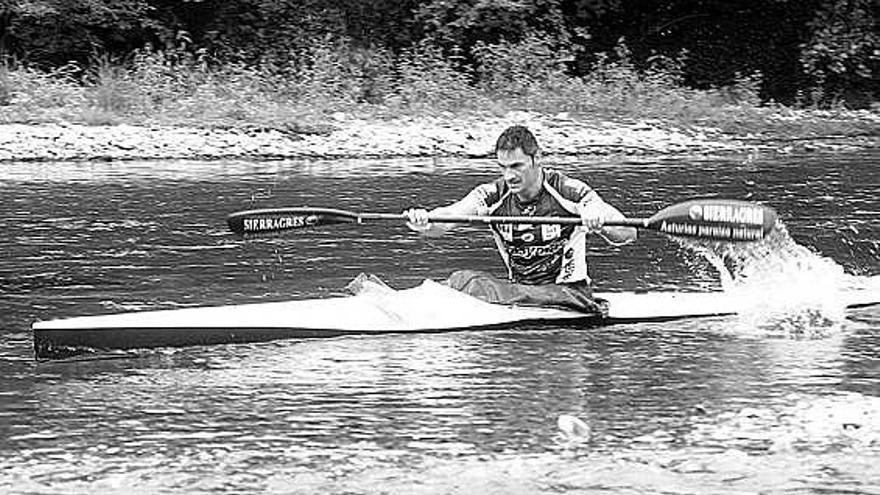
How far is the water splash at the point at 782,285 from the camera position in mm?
9672

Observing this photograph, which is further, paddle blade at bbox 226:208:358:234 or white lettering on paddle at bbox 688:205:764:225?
paddle blade at bbox 226:208:358:234

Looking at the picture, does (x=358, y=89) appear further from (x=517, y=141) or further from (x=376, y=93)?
(x=517, y=141)

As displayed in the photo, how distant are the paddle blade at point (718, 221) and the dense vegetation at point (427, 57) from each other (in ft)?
46.3

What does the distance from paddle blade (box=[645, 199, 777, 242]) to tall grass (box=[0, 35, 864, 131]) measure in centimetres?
1392

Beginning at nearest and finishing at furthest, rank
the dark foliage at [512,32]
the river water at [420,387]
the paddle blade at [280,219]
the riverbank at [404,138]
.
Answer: the river water at [420,387], the paddle blade at [280,219], the riverbank at [404,138], the dark foliage at [512,32]

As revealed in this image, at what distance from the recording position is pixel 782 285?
10719 millimetres

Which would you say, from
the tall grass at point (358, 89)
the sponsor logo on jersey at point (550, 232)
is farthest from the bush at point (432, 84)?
the sponsor logo on jersey at point (550, 232)

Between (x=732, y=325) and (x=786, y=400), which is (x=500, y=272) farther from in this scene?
(x=786, y=400)

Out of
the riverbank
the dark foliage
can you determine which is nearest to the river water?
the riverbank

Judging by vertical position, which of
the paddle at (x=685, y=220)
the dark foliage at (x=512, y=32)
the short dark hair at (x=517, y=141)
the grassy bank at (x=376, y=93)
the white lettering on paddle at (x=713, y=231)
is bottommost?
the white lettering on paddle at (x=713, y=231)

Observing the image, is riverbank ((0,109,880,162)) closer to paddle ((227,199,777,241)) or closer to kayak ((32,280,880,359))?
paddle ((227,199,777,241))

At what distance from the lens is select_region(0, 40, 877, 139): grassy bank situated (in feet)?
76.2

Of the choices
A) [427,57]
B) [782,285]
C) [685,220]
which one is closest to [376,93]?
[427,57]

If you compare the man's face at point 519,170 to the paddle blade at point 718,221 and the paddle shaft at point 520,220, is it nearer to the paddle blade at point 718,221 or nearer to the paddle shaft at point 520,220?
the paddle shaft at point 520,220
